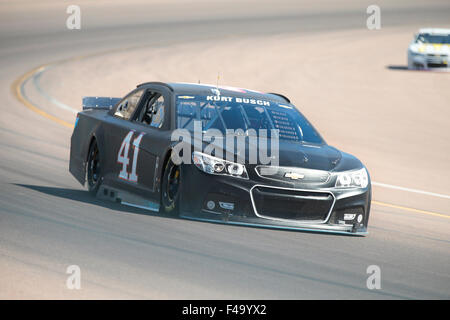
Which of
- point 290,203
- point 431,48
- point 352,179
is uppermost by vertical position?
point 352,179

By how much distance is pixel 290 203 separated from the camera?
817 cm

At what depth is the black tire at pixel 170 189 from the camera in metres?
8.31

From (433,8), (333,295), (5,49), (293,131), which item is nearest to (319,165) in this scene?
(293,131)

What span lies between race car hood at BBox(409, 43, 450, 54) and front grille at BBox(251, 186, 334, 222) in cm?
2031

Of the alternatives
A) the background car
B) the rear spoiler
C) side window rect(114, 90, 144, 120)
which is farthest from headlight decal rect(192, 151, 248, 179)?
the background car

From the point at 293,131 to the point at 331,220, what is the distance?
1.39 m

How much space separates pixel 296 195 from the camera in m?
8.18

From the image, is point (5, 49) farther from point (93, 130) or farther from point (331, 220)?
point (331, 220)

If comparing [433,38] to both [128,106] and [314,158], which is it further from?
A: [314,158]

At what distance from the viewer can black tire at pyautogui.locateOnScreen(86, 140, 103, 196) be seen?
32.6ft

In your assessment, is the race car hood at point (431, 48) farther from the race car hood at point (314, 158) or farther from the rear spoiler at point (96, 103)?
the race car hood at point (314, 158)

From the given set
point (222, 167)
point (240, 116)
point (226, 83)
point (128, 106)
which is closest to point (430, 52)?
point (226, 83)

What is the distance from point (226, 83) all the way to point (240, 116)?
1518cm

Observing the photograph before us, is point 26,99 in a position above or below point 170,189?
below
